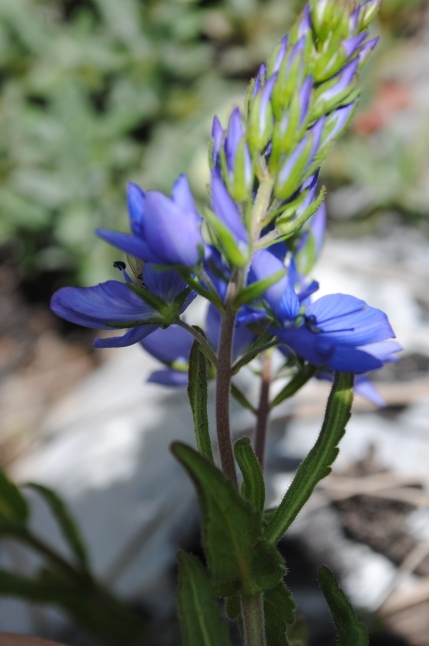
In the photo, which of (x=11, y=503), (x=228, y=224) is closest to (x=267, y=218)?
(x=228, y=224)

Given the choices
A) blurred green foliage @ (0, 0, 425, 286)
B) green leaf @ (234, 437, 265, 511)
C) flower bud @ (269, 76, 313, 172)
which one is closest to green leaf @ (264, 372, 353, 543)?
green leaf @ (234, 437, 265, 511)

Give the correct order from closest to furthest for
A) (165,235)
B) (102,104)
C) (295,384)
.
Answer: (165,235) < (295,384) < (102,104)

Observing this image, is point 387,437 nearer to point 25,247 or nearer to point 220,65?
point 25,247

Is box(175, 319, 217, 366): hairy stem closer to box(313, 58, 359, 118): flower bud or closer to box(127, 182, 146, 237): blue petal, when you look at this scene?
box(127, 182, 146, 237): blue petal

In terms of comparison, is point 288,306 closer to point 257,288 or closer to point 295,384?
point 257,288

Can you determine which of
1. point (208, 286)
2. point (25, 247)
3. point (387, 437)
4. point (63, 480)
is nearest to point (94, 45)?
point (25, 247)

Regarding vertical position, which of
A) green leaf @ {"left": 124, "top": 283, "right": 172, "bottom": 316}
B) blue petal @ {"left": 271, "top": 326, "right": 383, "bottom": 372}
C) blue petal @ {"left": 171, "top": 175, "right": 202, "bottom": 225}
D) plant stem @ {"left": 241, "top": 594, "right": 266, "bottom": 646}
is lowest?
plant stem @ {"left": 241, "top": 594, "right": 266, "bottom": 646}
